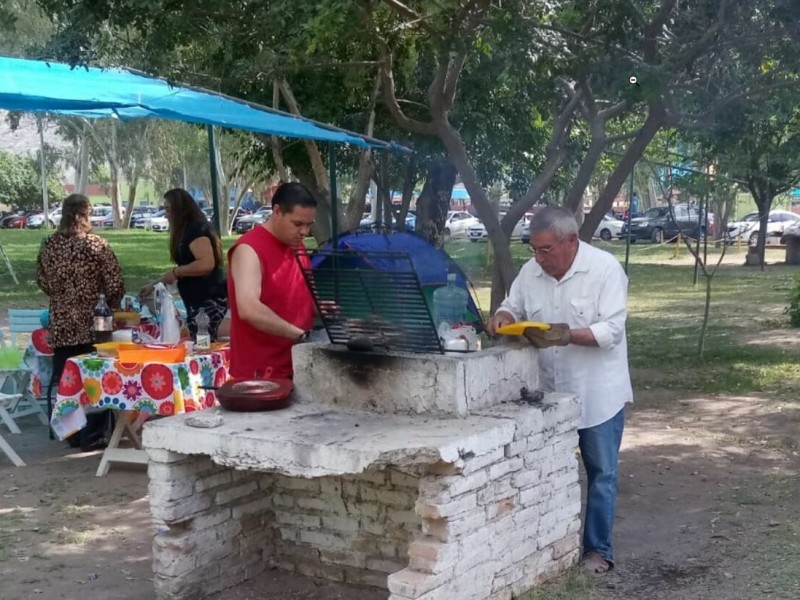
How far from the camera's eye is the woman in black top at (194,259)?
7039 mm

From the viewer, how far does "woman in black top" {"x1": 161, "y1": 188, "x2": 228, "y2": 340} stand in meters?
7.04

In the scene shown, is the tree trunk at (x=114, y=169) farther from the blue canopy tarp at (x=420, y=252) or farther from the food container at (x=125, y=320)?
the food container at (x=125, y=320)

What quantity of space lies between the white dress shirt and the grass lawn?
4974mm

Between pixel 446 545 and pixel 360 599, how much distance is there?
973mm

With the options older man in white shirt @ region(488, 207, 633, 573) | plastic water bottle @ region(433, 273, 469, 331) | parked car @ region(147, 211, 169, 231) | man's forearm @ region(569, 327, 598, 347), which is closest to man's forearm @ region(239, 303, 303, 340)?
older man in white shirt @ region(488, 207, 633, 573)

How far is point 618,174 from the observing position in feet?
29.5

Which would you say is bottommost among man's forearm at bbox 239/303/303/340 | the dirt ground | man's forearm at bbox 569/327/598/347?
the dirt ground

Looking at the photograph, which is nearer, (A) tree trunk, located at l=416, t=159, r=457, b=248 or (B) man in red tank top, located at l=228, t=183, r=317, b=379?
(B) man in red tank top, located at l=228, t=183, r=317, b=379

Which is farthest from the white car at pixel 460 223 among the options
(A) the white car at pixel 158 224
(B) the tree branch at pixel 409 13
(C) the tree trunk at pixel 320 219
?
(B) the tree branch at pixel 409 13

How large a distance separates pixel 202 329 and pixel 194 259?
0.49m

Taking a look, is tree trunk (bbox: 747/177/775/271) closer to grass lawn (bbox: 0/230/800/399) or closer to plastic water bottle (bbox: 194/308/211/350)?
grass lawn (bbox: 0/230/800/399)

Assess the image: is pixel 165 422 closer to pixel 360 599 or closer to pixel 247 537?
pixel 247 537

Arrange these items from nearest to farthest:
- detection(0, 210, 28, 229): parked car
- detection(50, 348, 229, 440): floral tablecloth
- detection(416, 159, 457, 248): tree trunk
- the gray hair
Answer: the gray hair
detection(50, 348, 229, 440): floral tablecloth
detection(416, 159, 457, 248): tree trunk
detection(0, 210, 28, 229): parked car

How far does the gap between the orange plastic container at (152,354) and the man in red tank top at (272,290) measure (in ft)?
4.77
